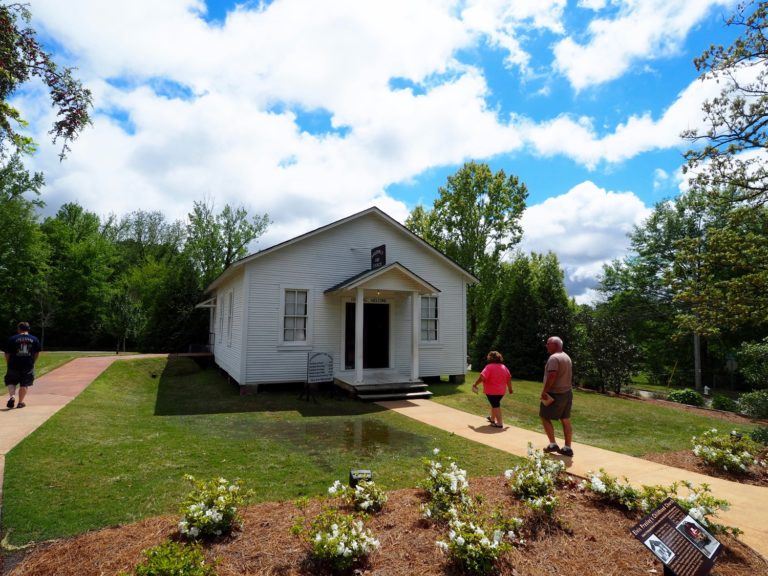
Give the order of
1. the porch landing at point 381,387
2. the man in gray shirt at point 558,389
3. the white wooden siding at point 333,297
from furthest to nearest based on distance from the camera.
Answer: the white wooden siding at point 333,297 → the porch landing at point 381,387 → the man in gray shirt at point 558,389

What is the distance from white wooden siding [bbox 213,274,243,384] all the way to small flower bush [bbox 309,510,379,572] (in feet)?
32.0

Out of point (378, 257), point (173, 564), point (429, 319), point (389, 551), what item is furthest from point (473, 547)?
point (429, 319)

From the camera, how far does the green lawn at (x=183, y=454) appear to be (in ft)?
14.9

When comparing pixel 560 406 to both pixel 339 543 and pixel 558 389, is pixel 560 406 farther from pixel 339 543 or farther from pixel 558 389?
pixel 339 543

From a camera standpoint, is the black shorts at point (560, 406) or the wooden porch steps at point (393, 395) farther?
the wooden porch steps at point (393, 395)

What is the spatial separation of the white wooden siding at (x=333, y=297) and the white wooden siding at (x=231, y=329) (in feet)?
3.03

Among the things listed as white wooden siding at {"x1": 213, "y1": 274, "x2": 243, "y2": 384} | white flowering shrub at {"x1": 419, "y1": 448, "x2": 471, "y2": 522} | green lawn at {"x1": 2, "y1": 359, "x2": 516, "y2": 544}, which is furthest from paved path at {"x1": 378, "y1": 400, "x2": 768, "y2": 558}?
white wooden siding at {"x1": 213, "y1": 274, "x2": 243, "y2": 384}

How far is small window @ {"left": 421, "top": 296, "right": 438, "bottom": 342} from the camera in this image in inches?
609

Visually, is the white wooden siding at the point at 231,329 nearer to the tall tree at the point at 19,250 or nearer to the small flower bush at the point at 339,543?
the small flower bush at the point at 339,543

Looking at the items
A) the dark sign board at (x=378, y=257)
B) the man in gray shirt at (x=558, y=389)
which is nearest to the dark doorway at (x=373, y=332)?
the dark sign board at (x=378, y=257)

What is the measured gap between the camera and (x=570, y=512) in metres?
4.56

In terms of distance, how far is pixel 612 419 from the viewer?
1046cm

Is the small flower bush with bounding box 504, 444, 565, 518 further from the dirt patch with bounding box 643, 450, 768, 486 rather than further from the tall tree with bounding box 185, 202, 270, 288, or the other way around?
the tall tree with bounding box 185, 202, 270, 288

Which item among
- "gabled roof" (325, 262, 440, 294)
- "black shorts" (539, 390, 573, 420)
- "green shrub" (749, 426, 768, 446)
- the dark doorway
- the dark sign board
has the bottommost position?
"green shrub" (749, 426, 768, 446)
